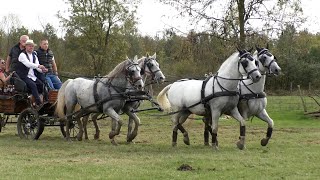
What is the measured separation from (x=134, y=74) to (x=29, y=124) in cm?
365

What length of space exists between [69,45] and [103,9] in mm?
3641

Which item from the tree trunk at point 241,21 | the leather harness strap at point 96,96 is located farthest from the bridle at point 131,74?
the tree trunk at point 241,21

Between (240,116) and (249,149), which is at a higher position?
(240,116)

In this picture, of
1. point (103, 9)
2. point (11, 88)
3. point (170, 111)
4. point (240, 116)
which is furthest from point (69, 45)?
point (240, 116)

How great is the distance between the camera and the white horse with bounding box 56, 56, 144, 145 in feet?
37.7

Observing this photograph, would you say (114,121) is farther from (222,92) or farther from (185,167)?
(185,167)

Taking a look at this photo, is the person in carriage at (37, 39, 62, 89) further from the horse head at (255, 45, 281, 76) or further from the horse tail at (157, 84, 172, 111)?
the horse head at (255, 45, 281, 76)

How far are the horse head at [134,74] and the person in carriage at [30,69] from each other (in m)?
2.44

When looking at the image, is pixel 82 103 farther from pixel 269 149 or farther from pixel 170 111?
pixel 269 149

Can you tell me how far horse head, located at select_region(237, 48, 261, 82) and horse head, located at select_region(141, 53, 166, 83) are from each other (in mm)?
2030

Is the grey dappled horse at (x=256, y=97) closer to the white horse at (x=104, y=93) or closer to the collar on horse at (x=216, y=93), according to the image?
the collar on horse at (x=216, y=93)

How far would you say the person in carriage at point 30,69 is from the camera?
1256 cm

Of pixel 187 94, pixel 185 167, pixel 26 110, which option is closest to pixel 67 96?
pixel 26 110

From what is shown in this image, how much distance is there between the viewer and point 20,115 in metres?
13.2
